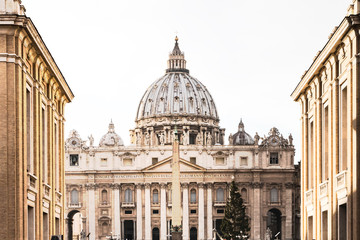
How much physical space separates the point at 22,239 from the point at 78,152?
360 ft

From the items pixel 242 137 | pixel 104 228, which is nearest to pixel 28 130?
pixel 104 228

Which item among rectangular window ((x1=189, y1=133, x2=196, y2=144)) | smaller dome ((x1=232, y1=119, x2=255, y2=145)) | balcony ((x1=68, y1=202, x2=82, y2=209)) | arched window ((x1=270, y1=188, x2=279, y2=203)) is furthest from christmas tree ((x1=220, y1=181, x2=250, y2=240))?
smaller dome ((x1=232, y1=119, x2=255, y2=145))

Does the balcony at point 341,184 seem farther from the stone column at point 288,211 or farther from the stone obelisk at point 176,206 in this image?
the stone column at point 288,211

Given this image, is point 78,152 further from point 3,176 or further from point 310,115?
point 3,176

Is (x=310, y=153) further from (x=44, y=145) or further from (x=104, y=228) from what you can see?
(x=104, y=228)

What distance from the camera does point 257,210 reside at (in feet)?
455

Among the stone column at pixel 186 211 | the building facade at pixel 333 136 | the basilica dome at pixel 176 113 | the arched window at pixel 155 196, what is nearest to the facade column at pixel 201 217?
the stone column at pixel 186 211

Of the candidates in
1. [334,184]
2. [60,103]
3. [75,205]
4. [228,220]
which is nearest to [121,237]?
[75,205]

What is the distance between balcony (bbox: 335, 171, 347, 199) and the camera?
33.6 metres

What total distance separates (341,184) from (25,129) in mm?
11654

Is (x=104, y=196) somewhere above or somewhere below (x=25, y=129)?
below

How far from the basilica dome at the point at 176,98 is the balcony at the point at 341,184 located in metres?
139

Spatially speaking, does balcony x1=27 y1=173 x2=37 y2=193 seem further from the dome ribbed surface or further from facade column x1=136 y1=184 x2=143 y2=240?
the dome ribbed surface

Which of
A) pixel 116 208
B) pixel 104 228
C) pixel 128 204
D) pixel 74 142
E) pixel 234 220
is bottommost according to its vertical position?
pixel 104 228
